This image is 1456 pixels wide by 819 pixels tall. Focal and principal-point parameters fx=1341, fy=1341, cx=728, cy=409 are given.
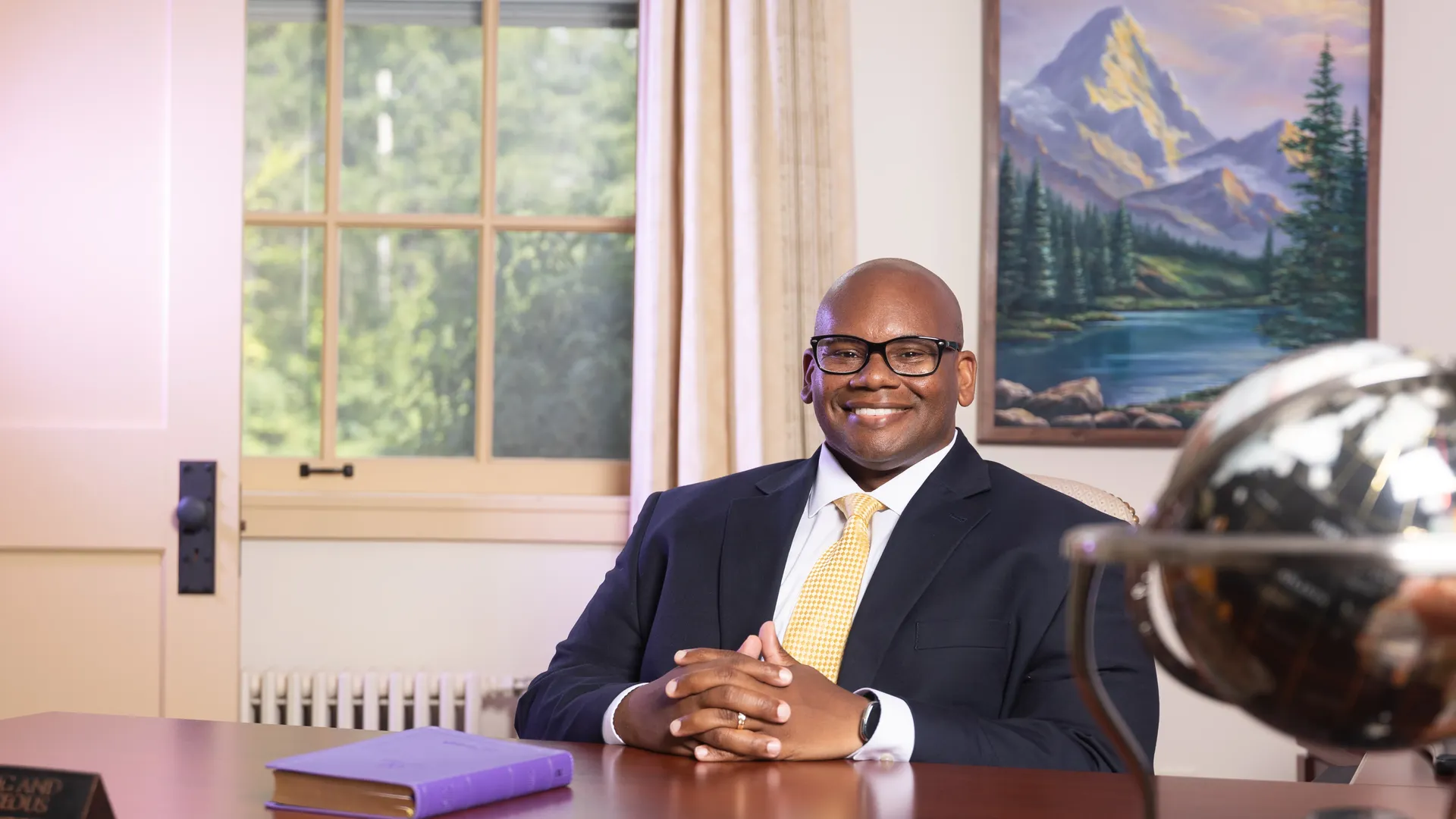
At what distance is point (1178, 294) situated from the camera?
10.9ft

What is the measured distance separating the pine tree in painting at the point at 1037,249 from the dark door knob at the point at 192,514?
1.97 metres

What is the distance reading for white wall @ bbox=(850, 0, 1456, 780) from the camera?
332 centimetres

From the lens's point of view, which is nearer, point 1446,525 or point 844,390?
point 1446,525

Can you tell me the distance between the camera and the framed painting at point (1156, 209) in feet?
10.8

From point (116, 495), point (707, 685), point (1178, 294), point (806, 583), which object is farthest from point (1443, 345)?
point (116, 495)

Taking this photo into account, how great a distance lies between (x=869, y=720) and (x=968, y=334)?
1.93 metres

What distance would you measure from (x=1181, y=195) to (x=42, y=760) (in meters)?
2.81

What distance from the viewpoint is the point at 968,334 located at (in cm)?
337

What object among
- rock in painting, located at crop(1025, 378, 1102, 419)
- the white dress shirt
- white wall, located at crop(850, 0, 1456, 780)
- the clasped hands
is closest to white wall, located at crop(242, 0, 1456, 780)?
white wall, located at crop(850, 0, 1456, 780)

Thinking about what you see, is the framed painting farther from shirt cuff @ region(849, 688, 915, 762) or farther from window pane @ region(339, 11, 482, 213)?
shirt cuff @ region(849, 688, 915, 762)

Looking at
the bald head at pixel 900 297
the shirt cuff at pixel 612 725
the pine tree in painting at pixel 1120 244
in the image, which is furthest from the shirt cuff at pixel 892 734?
the pine tree in painting at pixel 1120 244

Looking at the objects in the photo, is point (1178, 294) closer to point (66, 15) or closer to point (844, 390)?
point (844, 390)

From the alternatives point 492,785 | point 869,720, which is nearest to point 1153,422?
point 869,720

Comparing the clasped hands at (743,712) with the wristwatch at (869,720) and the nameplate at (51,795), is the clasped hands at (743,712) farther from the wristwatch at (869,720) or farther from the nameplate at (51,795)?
the nameplate at (51,795)
